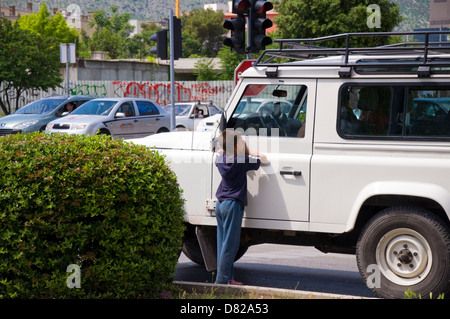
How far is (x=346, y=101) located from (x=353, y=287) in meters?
2.16

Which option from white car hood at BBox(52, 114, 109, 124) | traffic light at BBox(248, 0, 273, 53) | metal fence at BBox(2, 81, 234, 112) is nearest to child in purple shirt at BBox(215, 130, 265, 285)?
traffic light at BBox(248, 0, 273, 53)

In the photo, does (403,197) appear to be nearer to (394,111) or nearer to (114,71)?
(394,111)

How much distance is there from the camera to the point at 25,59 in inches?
1256

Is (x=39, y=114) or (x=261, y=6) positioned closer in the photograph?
(x=261, y=6)

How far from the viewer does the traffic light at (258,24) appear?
38.3ft

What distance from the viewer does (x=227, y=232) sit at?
661 centimetres

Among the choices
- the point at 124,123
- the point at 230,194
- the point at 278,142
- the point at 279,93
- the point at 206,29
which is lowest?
the point at 124,123

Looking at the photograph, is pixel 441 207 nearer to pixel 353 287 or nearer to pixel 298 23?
pixel 353 287

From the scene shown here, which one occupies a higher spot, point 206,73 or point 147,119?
point 206,73

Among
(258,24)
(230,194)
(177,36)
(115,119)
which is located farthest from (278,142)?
(115,119)

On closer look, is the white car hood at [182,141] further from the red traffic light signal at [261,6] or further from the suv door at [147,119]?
the suv door at [147,119]

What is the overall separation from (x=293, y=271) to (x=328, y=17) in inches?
1165

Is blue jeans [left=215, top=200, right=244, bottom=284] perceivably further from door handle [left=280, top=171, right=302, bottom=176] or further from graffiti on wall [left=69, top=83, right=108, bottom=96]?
graffiti on wall [left=69, top=83, right=108, bottom=96]

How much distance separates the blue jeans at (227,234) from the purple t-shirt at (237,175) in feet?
0.22
